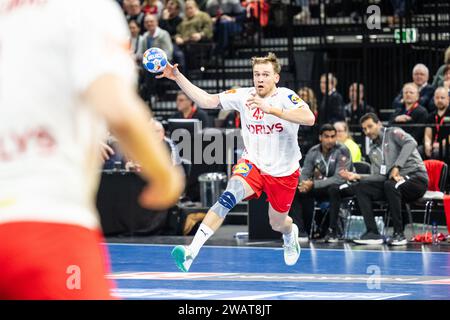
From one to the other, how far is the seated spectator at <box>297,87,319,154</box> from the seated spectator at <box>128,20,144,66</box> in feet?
12.4

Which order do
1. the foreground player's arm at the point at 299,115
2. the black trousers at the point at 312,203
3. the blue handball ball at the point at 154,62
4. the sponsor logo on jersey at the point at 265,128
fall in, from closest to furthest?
the blue handball ball at the point at 154,62 → the foreground player's arm at the point at 299,115 → the sponsor logo on jersey at the point at 265,128 → the black trousers at the point at 312,203

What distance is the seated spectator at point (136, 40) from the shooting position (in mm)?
20656

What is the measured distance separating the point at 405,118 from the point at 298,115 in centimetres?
635

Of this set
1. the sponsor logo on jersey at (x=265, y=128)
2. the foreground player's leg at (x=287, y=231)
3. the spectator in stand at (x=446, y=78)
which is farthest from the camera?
the spectator in stand at (x=446, y=78)

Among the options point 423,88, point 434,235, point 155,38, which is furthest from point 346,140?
point 155,38

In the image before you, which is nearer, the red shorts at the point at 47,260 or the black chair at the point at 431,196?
the red shorts at the point at 47,260

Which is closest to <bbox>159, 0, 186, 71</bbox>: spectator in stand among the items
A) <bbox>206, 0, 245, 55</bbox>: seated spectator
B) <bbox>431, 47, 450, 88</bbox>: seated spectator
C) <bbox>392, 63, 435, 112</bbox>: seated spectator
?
<bbox>206, 0, 245, 55</bbox>: seated spectator

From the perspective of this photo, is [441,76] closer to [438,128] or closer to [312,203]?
[438,128]

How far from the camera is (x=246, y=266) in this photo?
42.7 ft

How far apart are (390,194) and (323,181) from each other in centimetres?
110

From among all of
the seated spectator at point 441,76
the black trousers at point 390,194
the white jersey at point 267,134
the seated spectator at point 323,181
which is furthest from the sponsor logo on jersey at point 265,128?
the seated spectator at point 441,76

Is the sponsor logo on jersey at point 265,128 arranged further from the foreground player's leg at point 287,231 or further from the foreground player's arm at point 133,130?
the foreground player's arm at point 133,130

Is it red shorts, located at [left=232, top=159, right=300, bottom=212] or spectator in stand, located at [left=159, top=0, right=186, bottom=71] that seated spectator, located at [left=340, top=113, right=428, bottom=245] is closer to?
red shorts, located at [left=232, top=159, right=300, bottom=212]
